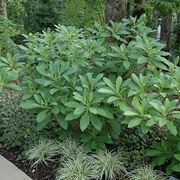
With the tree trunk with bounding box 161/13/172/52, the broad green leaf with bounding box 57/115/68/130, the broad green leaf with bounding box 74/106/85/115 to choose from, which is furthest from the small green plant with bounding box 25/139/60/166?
the tree trunk with bounding box 161/13/172/52

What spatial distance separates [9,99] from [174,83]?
233 cm

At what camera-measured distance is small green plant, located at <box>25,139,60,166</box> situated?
11.6ft

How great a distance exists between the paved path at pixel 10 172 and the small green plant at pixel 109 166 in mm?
636

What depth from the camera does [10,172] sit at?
11.2ft

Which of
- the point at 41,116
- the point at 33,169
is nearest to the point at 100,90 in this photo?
the point at 41,116

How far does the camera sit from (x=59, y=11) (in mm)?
13078

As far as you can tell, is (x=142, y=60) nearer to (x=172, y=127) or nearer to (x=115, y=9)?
(x=172, y=127)

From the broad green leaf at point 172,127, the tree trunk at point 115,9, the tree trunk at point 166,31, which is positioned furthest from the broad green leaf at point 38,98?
the tree trunk at point 166,31

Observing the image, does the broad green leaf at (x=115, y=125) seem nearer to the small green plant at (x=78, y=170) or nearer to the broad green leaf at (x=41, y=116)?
the small green plant at (x=78, y=170)

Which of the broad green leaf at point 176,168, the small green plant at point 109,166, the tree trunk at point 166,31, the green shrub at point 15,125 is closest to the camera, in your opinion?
the broad green leaf at point 176,168

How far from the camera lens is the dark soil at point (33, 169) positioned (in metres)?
3.43

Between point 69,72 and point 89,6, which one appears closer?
point 69,72

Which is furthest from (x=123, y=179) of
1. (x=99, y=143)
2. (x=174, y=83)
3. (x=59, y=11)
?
(x=59, y=11)

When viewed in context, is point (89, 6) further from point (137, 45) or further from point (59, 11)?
point (137, 45)
